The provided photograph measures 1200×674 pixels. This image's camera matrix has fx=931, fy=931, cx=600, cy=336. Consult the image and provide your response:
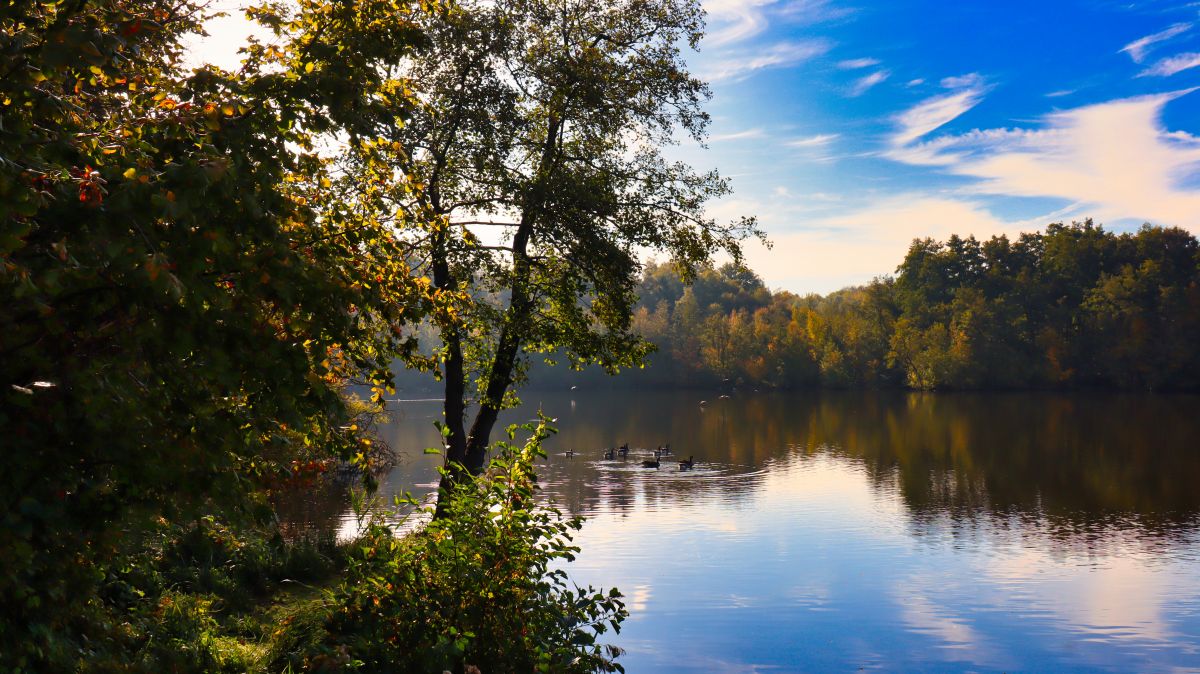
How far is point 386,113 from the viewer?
A: 6523 mm

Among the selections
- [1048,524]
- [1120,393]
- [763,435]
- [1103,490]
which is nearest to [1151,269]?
[1120,393]

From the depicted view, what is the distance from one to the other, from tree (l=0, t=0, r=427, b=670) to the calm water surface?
1216 centimetres

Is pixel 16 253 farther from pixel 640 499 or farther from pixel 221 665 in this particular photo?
pixel 640 499

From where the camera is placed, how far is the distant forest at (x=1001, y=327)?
297 ft

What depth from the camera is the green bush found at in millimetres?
7531

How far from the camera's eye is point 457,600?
25.3 feet

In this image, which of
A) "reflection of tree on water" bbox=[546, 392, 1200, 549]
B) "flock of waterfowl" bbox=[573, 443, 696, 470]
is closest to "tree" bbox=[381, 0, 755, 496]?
"reflection of tree on water" bbox=[546, 392, 1200, 549]

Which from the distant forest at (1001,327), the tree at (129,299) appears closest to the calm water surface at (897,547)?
the tree at (129,299)

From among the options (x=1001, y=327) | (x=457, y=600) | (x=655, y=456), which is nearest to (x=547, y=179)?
(x=457, y=600)

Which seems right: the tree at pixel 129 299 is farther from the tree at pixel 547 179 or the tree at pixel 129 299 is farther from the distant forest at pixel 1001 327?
the distant forest at pixel 1001 327

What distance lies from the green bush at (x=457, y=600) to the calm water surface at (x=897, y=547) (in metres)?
8.85

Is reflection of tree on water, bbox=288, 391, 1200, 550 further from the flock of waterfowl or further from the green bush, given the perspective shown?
the green bush

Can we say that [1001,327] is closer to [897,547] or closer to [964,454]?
[964,454]

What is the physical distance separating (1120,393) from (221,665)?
97.8 metres
